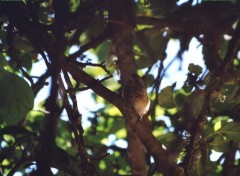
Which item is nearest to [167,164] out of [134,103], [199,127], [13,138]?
[199,127]

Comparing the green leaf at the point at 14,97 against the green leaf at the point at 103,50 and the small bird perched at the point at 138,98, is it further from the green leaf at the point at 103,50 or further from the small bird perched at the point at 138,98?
the green leaf at the point at 103,50

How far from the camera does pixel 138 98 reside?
76.0 inches

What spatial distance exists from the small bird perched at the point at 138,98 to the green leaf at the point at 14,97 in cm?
46

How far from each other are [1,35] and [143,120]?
2.96 ft

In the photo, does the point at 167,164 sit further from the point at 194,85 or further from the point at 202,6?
the point at 202,6

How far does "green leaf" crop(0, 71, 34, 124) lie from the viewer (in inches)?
71.7

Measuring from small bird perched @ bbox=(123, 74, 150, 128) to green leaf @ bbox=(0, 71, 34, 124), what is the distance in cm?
46

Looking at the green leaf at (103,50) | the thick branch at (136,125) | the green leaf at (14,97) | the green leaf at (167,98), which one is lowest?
the thick branch at (136,125)

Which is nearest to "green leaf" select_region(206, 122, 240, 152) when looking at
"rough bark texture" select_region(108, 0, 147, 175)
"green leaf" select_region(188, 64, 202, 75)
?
"green leaf" select_region(188, 64, 202, 75)

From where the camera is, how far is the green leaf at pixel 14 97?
1.82 m

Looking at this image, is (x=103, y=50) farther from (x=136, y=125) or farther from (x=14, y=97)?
(x=136, y=125)

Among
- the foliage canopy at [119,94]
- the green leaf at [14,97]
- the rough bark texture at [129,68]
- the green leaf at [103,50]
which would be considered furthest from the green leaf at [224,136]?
the green leaf at [103,50]

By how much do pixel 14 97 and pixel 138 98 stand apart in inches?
23.3

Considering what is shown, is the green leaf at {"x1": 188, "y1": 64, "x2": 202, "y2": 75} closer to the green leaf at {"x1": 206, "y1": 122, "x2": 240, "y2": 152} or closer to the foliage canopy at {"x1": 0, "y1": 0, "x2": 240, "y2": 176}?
the foliage canopy at {"x1": 0, "y1": 0, "x2": 240, "y2": 176}
